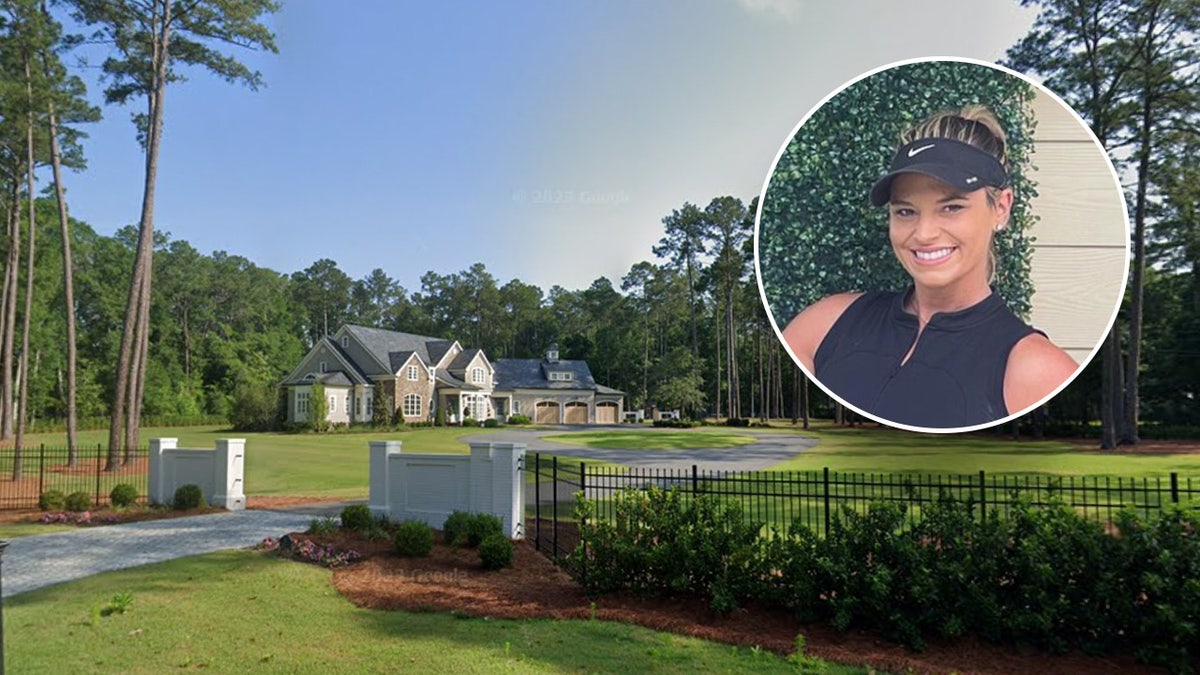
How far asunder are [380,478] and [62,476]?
14114 millimetres

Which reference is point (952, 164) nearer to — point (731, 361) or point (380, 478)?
point (380, 478)

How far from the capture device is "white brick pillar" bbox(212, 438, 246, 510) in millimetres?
13797

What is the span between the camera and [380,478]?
11578mm

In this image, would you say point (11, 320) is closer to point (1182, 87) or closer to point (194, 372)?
point (194, 372)

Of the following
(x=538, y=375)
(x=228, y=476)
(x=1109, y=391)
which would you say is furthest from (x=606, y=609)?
(x=538, y=375)

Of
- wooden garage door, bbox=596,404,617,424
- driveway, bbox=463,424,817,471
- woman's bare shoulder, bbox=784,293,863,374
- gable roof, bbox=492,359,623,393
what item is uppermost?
woman's bare shoulder, bbox=784,293,863,374

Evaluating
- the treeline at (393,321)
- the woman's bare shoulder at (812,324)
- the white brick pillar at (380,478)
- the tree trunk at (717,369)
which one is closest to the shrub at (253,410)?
the treeline at (393,321)

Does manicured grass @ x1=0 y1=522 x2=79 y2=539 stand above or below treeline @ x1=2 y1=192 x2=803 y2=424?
below

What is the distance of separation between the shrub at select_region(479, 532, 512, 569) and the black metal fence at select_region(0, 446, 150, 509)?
384 inches

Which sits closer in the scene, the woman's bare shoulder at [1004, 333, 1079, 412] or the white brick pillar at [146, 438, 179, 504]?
the woman's bare shoulder at [1004, 333, 1079, 412]

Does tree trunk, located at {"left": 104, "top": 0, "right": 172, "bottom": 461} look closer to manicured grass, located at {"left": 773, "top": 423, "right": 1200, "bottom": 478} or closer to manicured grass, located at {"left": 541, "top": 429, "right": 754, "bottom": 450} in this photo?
manicured grass, located at {"left": 541, "top": 429, "right": 754, "bottom": 450}

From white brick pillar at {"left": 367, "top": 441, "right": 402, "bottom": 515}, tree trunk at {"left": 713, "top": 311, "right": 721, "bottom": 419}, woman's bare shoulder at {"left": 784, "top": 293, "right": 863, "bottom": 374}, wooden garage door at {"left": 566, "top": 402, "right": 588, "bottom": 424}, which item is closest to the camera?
woman's bare shoulder at {"left": 784, "top": 293, "right": 863, "bottom": 374}

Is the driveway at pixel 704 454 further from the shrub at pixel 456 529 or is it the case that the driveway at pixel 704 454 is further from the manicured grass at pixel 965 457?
the shrub at pixel 456 529

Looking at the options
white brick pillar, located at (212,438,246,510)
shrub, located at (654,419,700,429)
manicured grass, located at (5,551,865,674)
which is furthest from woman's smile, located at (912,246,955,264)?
shrub, located at (654,419,700,429)
